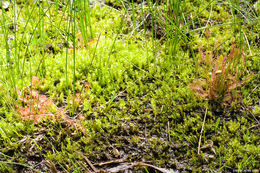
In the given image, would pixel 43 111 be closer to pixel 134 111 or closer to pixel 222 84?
pixel 134 111

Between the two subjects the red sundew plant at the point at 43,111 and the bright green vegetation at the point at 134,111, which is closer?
the bright green vegetation at the point at 134,111

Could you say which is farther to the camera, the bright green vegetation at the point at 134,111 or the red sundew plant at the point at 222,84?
the red sundew plant at the point at 222,84

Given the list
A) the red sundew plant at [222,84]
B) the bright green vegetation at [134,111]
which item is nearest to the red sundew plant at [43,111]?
the bright green vegetation at [134,111]

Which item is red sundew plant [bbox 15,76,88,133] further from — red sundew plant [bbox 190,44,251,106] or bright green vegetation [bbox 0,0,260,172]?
red sundew plant [bbox 190,44,251,106]

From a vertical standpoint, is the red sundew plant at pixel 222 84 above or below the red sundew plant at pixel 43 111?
above

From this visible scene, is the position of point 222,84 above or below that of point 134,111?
above

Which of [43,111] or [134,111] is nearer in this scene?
[43,111]

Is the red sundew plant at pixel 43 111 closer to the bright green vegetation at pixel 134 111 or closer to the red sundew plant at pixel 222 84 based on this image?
the bright green vegetation at pixel 134 111

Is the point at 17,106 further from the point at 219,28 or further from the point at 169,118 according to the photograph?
the point at 219,28

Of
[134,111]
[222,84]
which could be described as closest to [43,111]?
[134,111]

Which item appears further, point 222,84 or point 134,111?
point 134,111

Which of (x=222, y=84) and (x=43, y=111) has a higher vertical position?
(x=222, y=84)
